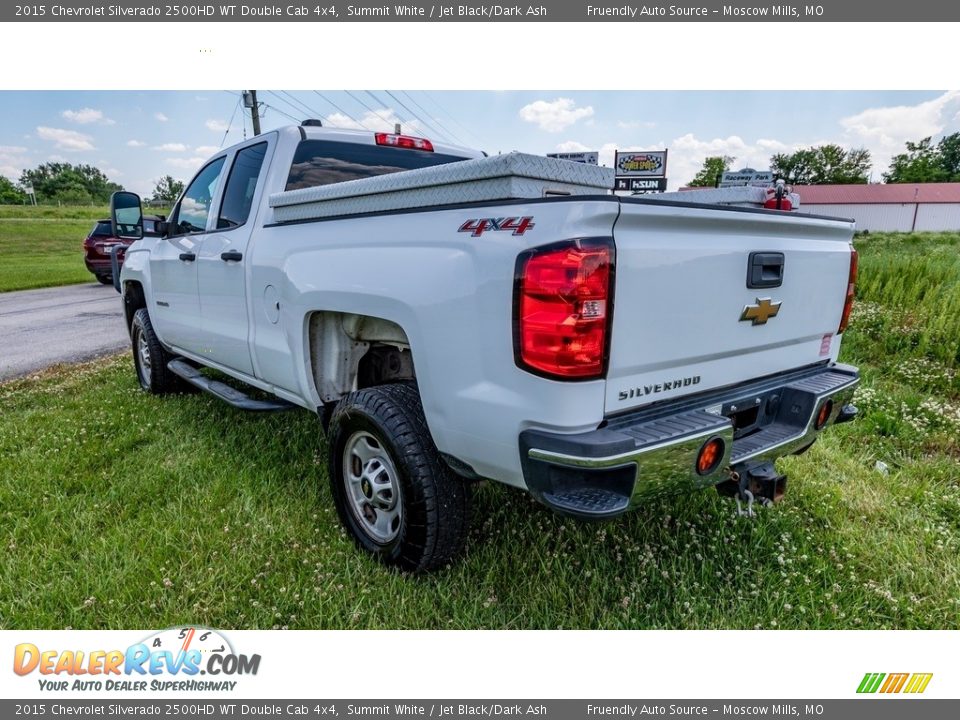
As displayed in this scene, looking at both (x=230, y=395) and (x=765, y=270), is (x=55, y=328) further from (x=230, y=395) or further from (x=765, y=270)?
(x=765, y=270)

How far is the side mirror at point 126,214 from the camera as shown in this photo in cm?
458

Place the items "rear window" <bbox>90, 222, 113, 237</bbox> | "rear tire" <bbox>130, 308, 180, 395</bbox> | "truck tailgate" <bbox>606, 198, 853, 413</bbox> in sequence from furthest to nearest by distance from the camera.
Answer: "rear window" <bbox>90, 222, 113, 237</bbox> < "rear tire" <bbox>130, 308, 180, 395</bbox> < "truck tailgate" <bbox>606, 198, 853, 413</bbox>

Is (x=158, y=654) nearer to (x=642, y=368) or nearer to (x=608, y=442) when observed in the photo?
(x=608, y=442)

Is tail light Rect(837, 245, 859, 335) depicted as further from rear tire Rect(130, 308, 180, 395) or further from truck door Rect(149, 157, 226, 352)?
rear tire Rect(130, 308, 180, 395)

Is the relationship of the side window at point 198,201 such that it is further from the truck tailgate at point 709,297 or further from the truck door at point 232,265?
the truck tailgate at point 709,297

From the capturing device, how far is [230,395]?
3.70 m

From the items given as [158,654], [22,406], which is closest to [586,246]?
[158,654]

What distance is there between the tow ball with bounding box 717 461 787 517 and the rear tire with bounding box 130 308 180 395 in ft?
15.8

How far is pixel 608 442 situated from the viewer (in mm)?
1837

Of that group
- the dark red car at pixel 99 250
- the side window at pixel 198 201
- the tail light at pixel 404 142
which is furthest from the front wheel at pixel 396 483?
the dark red car at pixel 99 250

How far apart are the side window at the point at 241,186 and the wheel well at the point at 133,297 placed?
2.47 metres

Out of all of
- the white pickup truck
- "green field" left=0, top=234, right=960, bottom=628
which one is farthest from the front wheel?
"green field" left=0, top=234, right=960, bottom=628

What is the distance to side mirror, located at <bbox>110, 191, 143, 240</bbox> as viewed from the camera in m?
4.58

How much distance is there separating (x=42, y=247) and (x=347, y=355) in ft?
97.2
